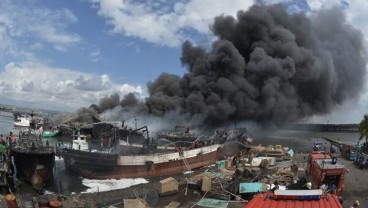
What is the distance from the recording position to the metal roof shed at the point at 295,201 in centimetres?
998

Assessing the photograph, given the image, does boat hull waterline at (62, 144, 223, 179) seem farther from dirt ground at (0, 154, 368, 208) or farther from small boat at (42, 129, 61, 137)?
small boat at (42, 129, 61, 137)

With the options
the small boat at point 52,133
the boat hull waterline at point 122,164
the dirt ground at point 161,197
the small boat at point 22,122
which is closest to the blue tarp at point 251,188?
the dirt ground at point 161,197

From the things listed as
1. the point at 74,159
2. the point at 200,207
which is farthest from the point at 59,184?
the point at 200,207

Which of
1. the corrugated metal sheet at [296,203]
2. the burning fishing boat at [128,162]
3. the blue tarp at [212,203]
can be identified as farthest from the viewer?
the burning fishing boat at [128,162]

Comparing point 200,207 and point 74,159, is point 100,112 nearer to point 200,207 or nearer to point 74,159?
point 74,159

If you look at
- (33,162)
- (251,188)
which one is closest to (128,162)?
(33,162)

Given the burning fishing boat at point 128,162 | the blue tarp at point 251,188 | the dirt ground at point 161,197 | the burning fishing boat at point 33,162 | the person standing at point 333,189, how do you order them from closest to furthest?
the person standing at point 333,189, the blue tarp at point 251,188, the dirt ground at point 161,197, the burning fishing boat at point 33,162, the burning fishing boat at point 128,162

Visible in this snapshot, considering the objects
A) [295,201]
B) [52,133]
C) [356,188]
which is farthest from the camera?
[52,133]

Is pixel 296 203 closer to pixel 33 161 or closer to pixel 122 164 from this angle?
pixel 33 161

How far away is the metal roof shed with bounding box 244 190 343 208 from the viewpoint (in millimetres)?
9984

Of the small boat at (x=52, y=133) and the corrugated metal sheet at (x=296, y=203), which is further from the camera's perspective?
the small boat at (x=52, y=133)

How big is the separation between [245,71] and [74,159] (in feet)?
166

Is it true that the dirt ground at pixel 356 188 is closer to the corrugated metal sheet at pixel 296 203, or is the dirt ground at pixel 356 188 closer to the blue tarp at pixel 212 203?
the blue tarp at pixel 212 203

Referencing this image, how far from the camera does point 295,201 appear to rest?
1029 cm
